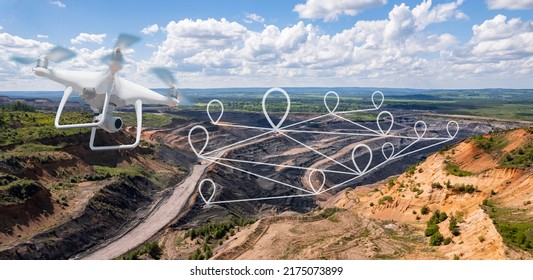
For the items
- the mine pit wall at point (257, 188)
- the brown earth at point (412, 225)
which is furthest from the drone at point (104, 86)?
the mine pit wall at point (257, 188)

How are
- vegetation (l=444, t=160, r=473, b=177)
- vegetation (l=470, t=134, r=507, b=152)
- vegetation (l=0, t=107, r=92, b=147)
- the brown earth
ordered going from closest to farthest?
1. the brown earth
2. vegetation (l=444, t=160, r=473, b=177)
3. vegetation (l=470, t=134, r=507, b=152)
4. vegetation (l=0, t=107, r=92, b=147)

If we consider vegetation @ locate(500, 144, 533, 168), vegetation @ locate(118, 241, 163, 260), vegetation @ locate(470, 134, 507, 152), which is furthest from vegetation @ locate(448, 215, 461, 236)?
vegetation @ locate(118, 241, 163, 260)

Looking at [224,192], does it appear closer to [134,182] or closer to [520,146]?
[134,182]

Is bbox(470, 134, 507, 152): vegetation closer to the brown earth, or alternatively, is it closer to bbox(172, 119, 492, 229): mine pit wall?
the brown earth

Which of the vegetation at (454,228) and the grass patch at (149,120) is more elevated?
the vegetation at (454,228)

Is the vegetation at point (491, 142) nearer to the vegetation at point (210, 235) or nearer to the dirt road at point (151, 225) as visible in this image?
the vegetation at point (210, 235)

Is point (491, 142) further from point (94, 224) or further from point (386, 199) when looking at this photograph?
point (94, 224)
